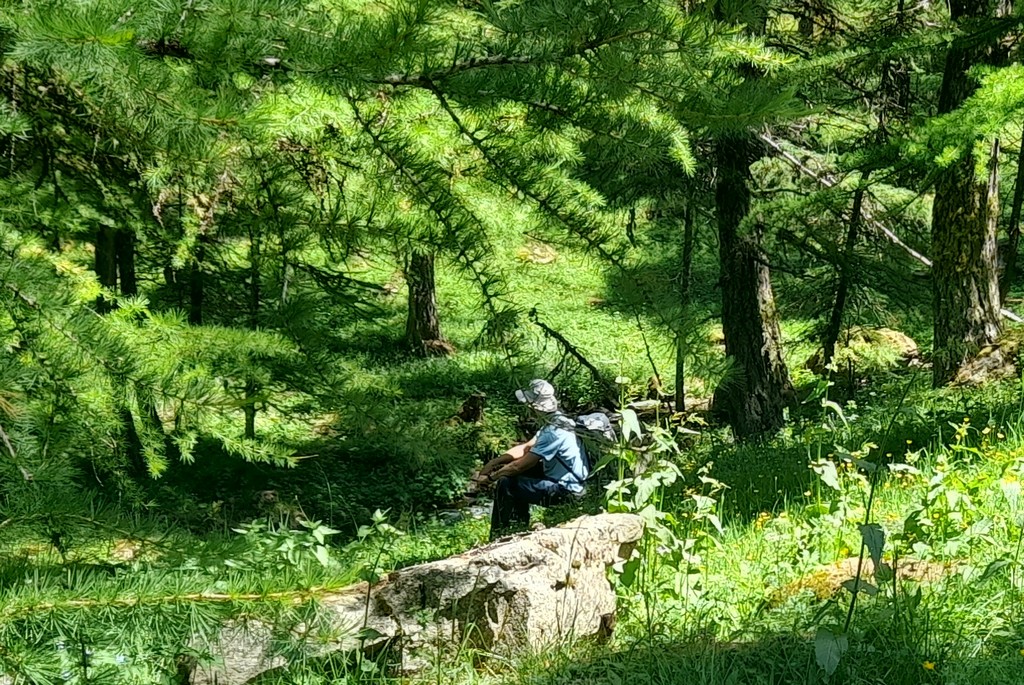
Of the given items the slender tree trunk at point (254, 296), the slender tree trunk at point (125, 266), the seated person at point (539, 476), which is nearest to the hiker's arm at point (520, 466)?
the seated person at point (539, 476)

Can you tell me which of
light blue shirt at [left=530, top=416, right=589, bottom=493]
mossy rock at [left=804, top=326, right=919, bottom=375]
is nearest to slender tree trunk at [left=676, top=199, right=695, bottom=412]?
light blue shirt at [left=530, top=416, right=589, bottom=493]

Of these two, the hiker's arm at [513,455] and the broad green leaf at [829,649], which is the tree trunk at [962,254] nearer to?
the hiker's arm at [513,455]

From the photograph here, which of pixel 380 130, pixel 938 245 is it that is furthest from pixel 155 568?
pixel 938 245

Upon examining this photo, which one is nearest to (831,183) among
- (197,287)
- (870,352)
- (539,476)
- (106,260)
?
(870,352)

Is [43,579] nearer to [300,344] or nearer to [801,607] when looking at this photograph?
[300,344]

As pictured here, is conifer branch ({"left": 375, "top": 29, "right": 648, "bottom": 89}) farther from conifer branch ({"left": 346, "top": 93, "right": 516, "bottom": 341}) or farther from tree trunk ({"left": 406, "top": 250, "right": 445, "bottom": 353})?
tree trunk ({"left": 406, "top": 250, "right": 445, "bottom": 353})

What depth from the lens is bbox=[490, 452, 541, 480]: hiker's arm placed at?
8047mm

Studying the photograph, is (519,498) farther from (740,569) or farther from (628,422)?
(628,422)

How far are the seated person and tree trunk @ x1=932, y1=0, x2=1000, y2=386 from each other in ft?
12.9

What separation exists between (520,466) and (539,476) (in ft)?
0.75

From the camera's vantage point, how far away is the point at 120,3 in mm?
2020

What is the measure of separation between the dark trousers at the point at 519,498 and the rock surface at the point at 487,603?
4.33 meters

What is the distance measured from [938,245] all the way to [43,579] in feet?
29.5

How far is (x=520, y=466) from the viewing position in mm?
8086
